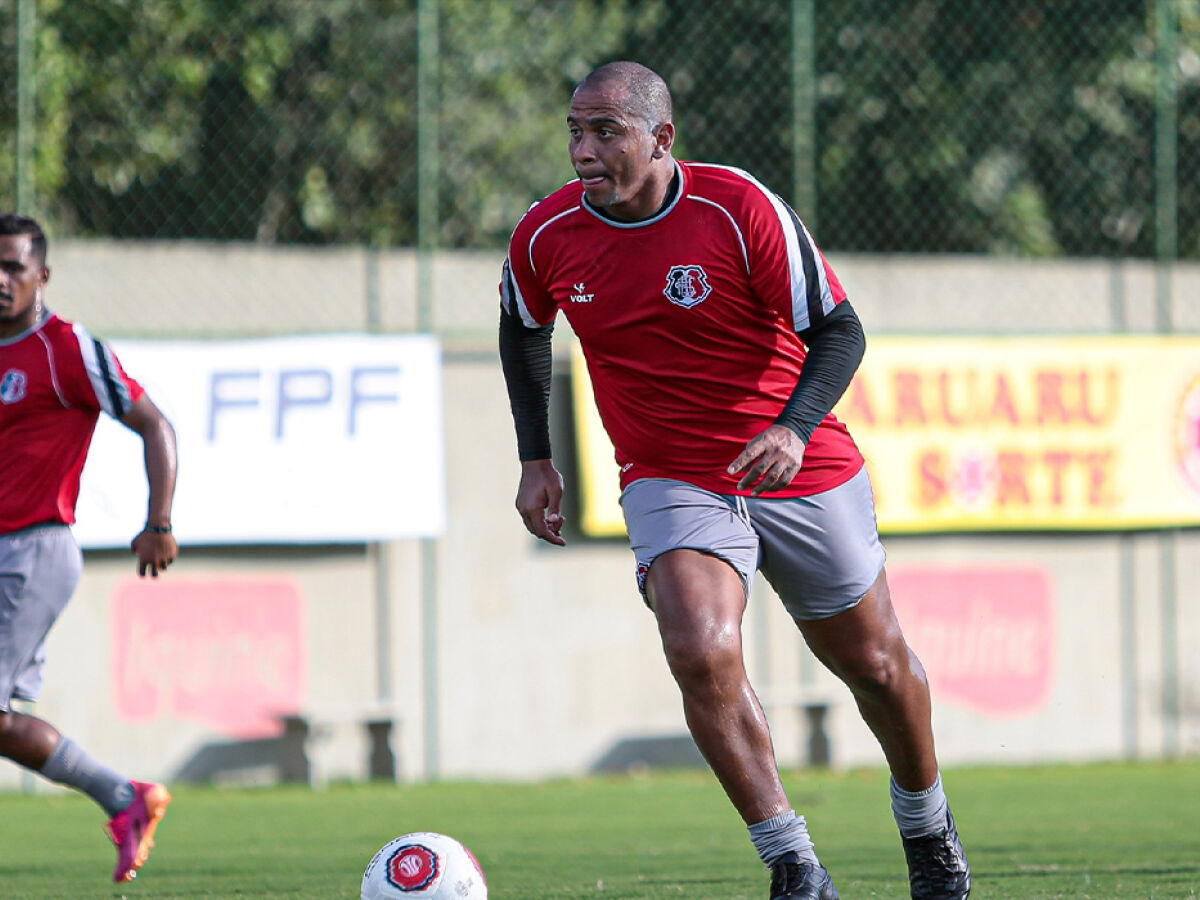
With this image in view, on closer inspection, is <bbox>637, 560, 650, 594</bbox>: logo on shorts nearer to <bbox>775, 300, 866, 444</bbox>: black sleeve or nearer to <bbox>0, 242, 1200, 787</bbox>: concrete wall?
<bbox>775, 300, 866, 444</bbox>: black sleeve

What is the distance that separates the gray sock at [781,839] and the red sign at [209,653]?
759 centimetres

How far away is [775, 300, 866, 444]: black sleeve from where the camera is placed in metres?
4.91

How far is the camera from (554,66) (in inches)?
635

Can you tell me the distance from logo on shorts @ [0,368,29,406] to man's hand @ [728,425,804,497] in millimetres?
3005

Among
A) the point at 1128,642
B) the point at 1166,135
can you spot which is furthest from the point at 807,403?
the point at 1166,135

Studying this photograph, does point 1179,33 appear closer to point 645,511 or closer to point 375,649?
point 375,649

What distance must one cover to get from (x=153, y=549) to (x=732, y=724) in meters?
2.60

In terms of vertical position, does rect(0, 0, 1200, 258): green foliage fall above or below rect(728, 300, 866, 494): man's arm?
above

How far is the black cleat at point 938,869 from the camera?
17.1 feet

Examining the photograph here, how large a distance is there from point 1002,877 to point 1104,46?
10.1 meters

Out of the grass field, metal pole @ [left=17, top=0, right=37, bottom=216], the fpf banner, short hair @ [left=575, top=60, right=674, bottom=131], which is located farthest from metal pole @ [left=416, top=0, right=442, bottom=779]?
short hair @ [left=575, top=60, right=674, bottom=131]

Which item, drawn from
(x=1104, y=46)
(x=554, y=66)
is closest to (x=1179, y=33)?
(x=1104, y=46)

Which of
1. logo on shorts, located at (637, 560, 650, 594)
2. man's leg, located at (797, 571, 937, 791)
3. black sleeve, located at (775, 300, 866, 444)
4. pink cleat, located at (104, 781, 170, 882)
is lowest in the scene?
pink cleat, located at (104, 781, 170, 882)

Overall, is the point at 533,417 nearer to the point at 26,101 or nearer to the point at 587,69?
the point at 26,101
